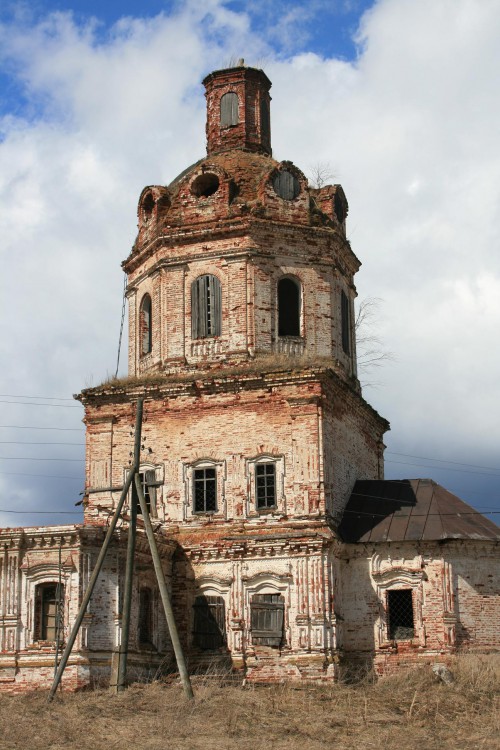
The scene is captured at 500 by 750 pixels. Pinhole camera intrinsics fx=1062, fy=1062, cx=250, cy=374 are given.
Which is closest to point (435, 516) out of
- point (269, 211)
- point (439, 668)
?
point (439, 668)

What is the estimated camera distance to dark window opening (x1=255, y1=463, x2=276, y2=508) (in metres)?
22.6

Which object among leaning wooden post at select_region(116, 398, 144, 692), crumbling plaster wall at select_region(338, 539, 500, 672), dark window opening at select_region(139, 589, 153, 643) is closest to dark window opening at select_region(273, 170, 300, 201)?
crumbling plaster wall at select_region(338, 539, 500, 672)

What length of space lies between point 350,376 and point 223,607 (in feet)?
21.2

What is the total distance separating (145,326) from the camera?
25406 millimetres

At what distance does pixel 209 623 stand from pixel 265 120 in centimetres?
1277

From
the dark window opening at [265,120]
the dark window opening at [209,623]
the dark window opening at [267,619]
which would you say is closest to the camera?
the dark window opening at [267,619]

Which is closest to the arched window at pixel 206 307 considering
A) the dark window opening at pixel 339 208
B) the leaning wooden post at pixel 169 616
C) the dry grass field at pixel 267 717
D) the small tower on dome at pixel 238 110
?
the dark window opening at pixel 339 208

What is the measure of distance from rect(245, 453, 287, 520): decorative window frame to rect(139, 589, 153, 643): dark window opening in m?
2.70

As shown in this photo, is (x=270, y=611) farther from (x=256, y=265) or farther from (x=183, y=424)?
(x=256, y=265)

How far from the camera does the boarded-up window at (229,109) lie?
26.8 m

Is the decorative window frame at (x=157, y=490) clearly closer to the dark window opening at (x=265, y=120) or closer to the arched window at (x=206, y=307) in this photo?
the arched window at (x=206, y=307)

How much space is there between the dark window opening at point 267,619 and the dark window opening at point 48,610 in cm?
396

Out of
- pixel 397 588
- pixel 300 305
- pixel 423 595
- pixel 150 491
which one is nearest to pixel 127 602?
pixel 150 491

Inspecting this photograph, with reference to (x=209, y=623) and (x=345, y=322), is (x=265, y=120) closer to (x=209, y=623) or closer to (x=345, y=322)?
(x=345, y=322)
